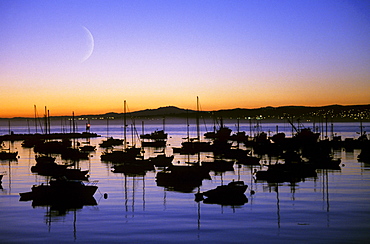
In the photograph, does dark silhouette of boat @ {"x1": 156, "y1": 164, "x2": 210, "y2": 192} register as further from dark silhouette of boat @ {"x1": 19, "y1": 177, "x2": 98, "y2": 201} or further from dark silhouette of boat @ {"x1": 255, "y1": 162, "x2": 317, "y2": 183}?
dark silhouette of boat @ {"x1": 19, "y1": 177, "x2": 98, "y2": 201}

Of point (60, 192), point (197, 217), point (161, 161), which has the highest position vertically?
point (161, 161)

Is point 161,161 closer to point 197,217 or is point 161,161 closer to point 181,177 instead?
point 181,177

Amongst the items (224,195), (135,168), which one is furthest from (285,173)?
(135,168)

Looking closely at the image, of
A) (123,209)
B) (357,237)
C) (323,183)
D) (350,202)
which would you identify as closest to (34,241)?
(123,209)

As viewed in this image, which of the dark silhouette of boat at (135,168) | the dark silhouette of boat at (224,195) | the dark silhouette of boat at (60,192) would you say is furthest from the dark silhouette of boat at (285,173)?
the dark silhouette of boat at (60,192)

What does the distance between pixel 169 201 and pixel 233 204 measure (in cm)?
471

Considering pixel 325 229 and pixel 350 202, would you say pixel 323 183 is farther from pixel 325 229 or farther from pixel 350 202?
pixel 325 229

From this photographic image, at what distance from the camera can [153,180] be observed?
136ft

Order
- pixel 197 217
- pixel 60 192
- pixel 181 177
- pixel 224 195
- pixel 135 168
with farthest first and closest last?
pixel 135 168 → pixel 181 177 → pixel 60 192 → pixel 224 195 → pixel 197 217

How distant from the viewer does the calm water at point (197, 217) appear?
21.5 m

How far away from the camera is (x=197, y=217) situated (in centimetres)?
2562

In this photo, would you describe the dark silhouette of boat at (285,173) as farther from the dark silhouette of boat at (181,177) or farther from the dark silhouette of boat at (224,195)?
the dark silhouette of boat at (224,195)

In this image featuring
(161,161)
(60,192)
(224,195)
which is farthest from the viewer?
(161,161)

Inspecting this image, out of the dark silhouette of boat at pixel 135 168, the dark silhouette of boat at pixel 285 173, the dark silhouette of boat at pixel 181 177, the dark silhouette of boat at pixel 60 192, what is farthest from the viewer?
the dark silhouette of boat at pixel 135 168
